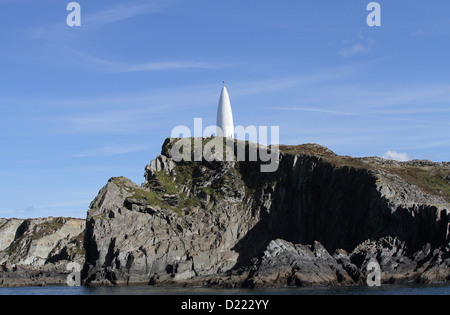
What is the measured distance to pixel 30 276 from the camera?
11738 centimetres

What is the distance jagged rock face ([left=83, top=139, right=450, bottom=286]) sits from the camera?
3415 inches

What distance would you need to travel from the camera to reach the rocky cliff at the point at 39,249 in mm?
116250

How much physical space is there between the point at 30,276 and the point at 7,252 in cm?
2124

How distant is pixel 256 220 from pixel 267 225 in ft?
8.05

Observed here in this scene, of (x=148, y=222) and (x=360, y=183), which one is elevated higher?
(x=360, y=183)

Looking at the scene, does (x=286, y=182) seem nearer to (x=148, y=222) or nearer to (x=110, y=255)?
(x=148, y=222)

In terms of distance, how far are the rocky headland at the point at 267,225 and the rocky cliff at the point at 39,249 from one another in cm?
66

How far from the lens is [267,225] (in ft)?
375
